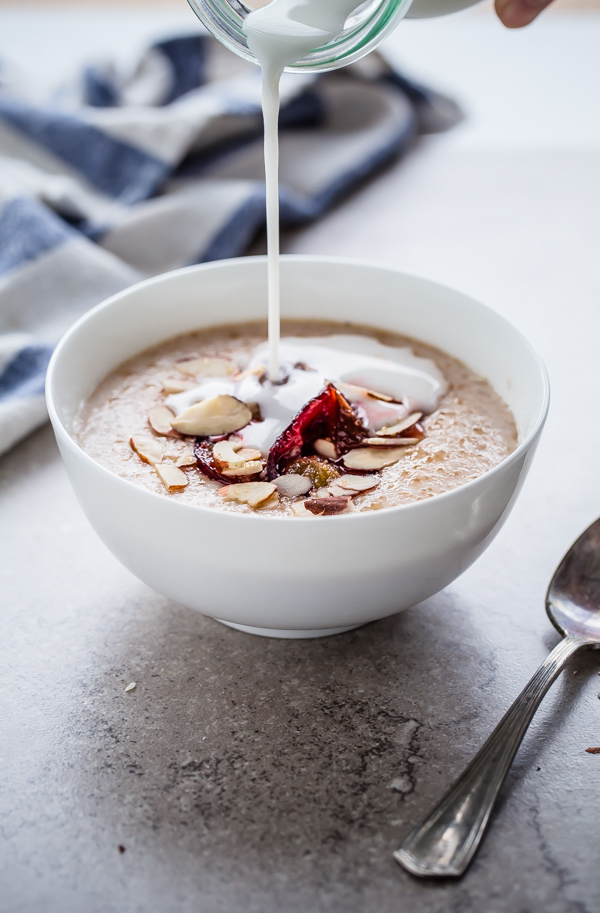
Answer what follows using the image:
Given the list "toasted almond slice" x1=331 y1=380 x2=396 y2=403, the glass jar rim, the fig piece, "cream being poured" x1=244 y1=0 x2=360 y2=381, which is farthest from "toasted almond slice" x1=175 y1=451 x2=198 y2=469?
the glass jar rim

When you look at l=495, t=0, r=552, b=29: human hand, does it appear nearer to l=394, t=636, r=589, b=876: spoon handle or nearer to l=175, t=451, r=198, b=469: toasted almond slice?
l=175, t=451, r=198, b=469: toasted almond slice

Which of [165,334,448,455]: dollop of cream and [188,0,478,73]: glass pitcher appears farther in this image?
[165,334,448,455]: dollop of cream

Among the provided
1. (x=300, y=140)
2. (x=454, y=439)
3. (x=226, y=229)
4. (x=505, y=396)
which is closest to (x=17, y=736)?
(x=454, y=439)

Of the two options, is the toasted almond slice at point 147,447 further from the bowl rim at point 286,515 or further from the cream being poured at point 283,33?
the cream being poured at point 283,33

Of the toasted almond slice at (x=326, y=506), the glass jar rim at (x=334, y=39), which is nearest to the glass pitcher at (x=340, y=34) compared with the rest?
A: the glass jar rim at (x=334, y=39)

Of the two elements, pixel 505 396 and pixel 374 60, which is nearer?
pixel 505 396

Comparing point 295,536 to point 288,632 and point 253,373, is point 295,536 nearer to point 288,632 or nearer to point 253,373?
point 288,632

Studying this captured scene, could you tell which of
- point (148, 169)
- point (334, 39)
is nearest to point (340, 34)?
point (334, 39)

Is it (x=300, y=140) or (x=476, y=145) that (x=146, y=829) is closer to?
(x=300, y=140)
